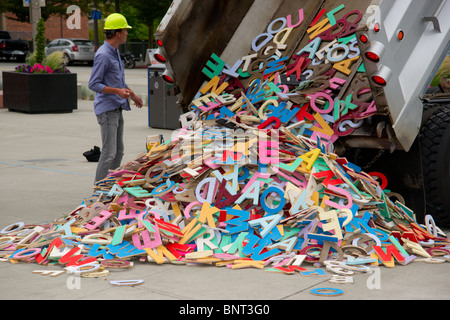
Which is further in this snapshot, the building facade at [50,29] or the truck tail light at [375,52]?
the building facade at [50,29]

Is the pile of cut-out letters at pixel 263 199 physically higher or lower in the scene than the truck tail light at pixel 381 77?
lower

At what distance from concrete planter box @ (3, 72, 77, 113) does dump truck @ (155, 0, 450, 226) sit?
32.5 feet

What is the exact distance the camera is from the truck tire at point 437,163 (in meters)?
6.08

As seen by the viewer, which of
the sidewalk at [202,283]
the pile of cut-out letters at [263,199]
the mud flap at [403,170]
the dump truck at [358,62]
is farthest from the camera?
the mud flap at [403,170]

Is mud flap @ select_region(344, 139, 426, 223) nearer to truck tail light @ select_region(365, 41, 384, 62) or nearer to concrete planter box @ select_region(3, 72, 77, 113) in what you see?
truck tail light @ select_region(365, 41, 384, 62)

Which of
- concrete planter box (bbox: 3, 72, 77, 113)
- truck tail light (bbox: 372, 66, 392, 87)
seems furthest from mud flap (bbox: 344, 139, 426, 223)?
concrete planter box (bbox: 3, 72, 77, 113)

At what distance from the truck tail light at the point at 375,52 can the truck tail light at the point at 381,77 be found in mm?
111

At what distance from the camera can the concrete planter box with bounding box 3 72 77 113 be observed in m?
15.9

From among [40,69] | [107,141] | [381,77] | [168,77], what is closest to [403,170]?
[381,77]

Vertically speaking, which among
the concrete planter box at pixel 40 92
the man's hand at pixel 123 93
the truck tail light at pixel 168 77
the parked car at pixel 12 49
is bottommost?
the parked car at pixel 12 49

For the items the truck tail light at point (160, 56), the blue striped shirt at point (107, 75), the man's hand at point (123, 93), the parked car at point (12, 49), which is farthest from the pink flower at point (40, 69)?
the parked car at point (12, 49)

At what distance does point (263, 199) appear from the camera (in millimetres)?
5312

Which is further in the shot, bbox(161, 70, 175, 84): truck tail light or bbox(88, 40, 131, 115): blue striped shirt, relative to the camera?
bbox(88, 40, 131, 115): blue striped shirt

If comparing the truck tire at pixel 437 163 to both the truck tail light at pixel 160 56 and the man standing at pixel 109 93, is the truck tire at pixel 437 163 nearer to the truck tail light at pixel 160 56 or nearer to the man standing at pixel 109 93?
the truck tail light at pixel 160 56
